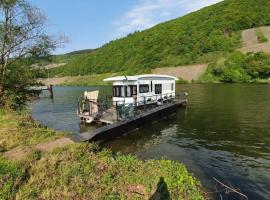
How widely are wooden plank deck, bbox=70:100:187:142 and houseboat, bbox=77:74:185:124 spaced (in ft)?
2.77

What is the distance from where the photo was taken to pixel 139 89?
3017 centimetres

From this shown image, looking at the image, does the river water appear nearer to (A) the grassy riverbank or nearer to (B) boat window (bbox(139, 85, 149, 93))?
(A) the grassy riverbank

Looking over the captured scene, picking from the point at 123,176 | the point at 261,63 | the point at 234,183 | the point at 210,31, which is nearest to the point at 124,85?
the point at 234,183

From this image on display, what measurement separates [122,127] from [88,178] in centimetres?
1337

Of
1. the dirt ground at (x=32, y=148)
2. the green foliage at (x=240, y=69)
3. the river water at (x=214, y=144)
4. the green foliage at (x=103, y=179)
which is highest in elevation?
the green foliage at (x=240, y=69)

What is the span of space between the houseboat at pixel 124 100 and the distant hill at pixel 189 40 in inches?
3373

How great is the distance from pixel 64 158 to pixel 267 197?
8.35 metres

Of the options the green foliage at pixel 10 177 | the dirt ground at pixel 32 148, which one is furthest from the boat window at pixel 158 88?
the green foliage at pixel 10 177

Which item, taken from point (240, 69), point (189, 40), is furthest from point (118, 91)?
point (189, 40)

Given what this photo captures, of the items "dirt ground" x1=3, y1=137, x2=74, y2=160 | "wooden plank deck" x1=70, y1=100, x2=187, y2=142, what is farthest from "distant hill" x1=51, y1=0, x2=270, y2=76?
"dirt ground" x1=3, y1=137, x2=74, y2=160

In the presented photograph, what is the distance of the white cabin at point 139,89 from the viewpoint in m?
29.2

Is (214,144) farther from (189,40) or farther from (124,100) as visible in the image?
(189,40)

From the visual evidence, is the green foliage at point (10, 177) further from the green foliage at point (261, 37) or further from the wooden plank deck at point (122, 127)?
the green foliage at point (261, 37)

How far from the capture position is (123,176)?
9.88 meters
